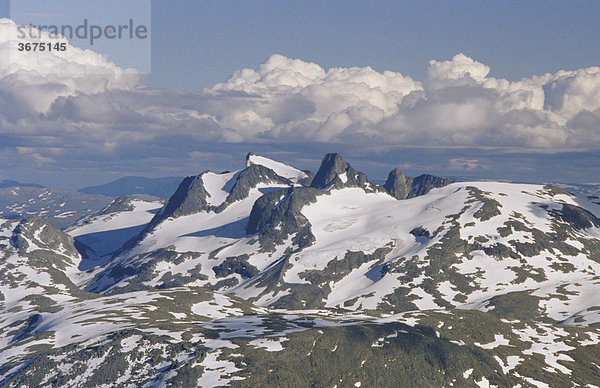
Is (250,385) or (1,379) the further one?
(1,379)

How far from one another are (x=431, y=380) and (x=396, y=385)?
10.7 metres

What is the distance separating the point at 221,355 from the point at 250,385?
18.9 metres

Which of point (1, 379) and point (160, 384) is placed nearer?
point (160, 384)

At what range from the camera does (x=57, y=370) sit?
197250mm

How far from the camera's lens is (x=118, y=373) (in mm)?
191625

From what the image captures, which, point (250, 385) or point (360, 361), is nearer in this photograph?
point (250, 385)

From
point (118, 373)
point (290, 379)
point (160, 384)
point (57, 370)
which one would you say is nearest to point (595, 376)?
point (290, 379)

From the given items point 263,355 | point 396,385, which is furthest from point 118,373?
point 396,385

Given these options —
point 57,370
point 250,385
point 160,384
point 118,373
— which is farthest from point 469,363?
point 57,370

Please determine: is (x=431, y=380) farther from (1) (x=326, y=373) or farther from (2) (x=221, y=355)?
(2) (x=221, y=355)

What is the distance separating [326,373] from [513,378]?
53.4 meters

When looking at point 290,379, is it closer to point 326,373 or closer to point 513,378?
point 326,373

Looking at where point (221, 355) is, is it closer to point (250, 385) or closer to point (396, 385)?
point (250, 385)

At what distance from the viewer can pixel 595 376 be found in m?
197
